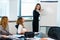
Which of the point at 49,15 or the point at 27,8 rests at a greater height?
the point at 27,8

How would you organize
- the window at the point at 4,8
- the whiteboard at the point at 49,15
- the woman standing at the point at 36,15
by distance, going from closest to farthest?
the whiteboard at the point at 49,15, the woman standing at the point at 36,15, the window at the point at 4,8

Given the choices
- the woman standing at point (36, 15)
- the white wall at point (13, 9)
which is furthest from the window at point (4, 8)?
the woman standing at point (36, 15)

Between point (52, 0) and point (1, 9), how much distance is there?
1520mm

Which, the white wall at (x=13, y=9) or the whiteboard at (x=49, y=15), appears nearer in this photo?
the whiteboard at (x=49, y=15)

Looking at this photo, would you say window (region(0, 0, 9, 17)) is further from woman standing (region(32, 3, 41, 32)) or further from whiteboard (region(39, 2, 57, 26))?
whiteboard (region(39, 2, 57, 26))

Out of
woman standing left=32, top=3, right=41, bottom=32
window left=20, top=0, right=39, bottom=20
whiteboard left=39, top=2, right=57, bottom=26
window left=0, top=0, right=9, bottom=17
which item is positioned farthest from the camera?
window left=20, top=0, right=39, bottom=20

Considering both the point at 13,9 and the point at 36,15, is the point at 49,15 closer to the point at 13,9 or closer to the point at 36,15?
the point at 36,15

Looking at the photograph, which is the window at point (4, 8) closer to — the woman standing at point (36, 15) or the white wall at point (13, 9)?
the white wall at point (13, 9)

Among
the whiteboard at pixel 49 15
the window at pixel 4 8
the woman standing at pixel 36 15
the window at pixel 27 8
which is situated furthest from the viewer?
the window at pixel 27 8

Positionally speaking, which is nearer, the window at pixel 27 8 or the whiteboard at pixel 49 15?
the whiteboard at pixel 49 15

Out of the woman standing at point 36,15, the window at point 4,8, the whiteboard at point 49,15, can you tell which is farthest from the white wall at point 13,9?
the whiteboard at point 49,15

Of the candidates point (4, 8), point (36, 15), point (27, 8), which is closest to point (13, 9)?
point (4, 8)

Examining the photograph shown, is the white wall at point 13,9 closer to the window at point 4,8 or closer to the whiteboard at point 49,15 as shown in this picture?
the window at point 4,8

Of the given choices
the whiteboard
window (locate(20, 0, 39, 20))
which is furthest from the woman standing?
window (locate(20, 0, 39, 20))
